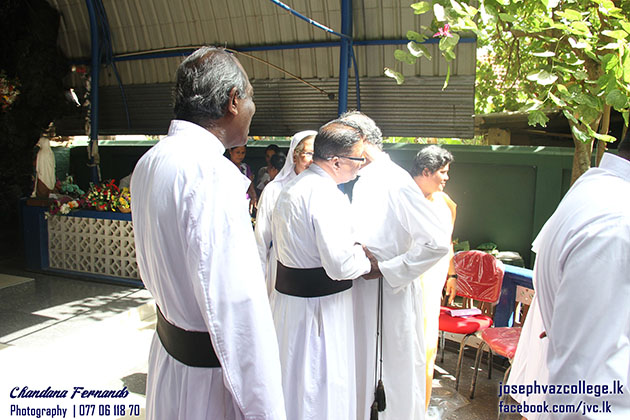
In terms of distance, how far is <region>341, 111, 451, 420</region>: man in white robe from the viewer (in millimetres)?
3115

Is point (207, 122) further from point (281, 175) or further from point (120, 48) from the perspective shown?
point (120, 48)

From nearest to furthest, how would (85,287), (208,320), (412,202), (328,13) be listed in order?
(208,320) → (412,202) → (85,287) → (328,13)

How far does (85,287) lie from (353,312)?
4932mm

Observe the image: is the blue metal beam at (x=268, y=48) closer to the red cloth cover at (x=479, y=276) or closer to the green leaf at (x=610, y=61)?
the red cloth cover at (x=479, y=276)

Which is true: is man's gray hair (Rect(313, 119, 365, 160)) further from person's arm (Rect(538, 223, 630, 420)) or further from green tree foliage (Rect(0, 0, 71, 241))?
green tree foliage (Rect(0, 0, 71, 241))

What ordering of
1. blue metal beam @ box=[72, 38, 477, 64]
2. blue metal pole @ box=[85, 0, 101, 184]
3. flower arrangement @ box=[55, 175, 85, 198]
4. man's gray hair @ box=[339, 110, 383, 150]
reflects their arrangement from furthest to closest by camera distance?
blue metal pole @ box=[85, 0, 101, 184], flower arrangement @ box=[55, 175, 85, 198], blue metal beam @ box=[72, 38, 477, 64], man's gray hair @ box=[339, 110, 383, 150]

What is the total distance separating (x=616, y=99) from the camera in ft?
8.30

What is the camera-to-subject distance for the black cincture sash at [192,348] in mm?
1631

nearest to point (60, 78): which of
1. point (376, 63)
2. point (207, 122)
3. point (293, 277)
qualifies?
point (376, 63)

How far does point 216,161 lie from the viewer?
1.55 metres

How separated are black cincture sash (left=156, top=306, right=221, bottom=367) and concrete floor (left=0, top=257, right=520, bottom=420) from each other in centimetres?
225

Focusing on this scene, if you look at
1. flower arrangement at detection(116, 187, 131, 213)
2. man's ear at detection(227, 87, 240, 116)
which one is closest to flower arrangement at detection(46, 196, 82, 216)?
flower arrangement at detection(116, 187, 131, 213)

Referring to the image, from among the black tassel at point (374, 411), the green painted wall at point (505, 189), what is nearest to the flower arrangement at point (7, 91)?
the green painted wall at point (505, 189)

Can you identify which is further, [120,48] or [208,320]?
[120,48]
